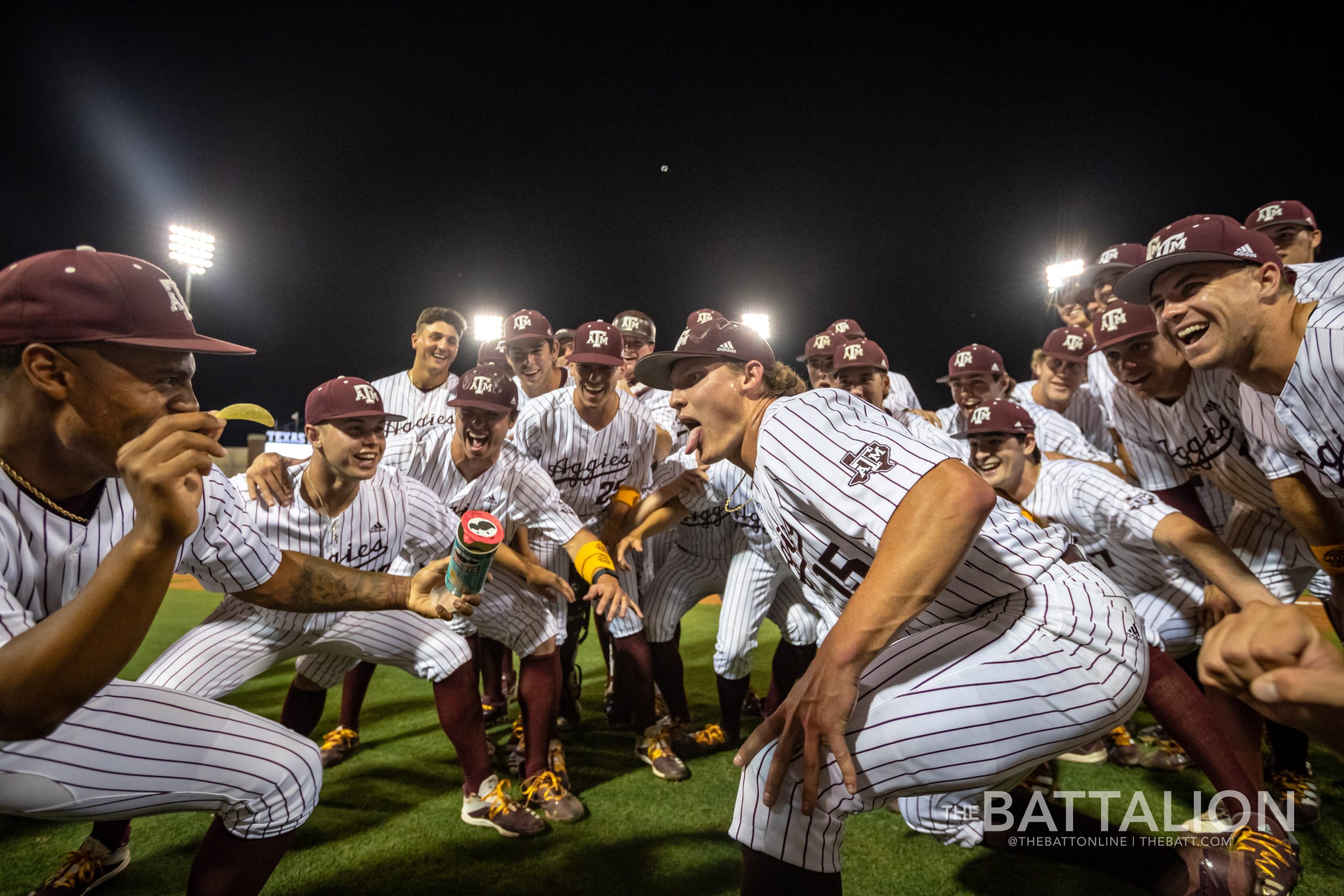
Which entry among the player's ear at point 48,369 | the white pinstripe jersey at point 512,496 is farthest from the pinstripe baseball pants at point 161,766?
the white pinstripe jersey at point 512,496

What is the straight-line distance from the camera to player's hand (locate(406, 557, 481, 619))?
2385mm

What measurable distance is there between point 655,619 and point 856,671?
2.85 m

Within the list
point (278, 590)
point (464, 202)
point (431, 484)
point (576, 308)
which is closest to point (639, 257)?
point (576, 308)

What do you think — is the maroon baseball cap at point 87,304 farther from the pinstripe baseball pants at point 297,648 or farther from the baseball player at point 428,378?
the baseball player at point 428,378

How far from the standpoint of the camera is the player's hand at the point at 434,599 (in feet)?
7.82

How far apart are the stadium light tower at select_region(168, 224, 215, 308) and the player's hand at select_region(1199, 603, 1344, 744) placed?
18.1 meters

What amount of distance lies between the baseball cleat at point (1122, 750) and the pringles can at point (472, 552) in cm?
334

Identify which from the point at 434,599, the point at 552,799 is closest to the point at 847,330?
the point at 552,799

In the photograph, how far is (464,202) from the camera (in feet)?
86.9

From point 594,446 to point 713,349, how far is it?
238cm

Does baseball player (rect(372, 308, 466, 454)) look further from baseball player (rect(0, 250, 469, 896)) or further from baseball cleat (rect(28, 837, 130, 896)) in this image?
baseball player (rect(0, 250, 469, 896))

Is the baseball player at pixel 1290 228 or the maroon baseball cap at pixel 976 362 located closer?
the baseball player at pixel 1290 228

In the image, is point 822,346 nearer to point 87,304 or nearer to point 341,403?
point 341,403

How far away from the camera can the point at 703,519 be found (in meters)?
4.52
